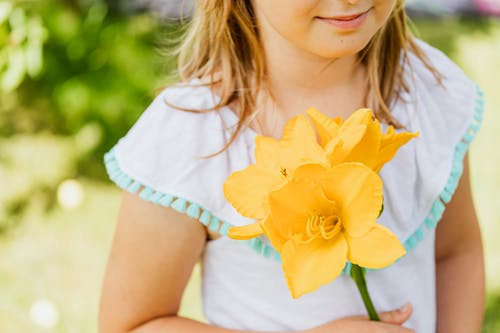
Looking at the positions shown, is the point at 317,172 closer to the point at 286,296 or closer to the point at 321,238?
the point at 321,238

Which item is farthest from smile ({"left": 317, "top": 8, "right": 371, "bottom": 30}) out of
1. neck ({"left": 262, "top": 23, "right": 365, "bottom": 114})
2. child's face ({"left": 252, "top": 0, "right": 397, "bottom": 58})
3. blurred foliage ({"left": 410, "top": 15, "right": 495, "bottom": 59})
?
blurred foliage ({"left": 410, "top": 15, "right": 495, "bottom": 59})

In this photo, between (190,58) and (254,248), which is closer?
(254,248)

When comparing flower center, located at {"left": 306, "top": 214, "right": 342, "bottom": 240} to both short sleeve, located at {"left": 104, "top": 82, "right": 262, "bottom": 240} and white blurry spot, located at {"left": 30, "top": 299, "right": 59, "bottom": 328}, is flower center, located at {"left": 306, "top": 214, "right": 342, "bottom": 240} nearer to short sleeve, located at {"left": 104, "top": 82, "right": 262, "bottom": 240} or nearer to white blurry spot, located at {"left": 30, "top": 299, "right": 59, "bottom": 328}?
short sleeve, located at {"left": 104, "top": 82, "right": 262, "bottom": 240}

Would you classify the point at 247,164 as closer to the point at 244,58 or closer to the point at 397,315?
the point at 244,58

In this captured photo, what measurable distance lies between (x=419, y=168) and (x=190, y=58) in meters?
0.49

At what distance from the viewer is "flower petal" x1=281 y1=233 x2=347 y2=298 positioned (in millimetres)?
862

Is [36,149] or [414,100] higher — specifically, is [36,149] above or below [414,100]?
below

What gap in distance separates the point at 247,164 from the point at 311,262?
0.44 meters

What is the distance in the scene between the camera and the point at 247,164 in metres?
1.29

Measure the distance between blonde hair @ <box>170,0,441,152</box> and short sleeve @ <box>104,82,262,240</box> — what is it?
26 mm

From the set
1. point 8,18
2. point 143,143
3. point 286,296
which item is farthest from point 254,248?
point 8,18

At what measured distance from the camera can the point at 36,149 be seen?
11.8 feet

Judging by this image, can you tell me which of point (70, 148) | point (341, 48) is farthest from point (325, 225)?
point (70, 148)

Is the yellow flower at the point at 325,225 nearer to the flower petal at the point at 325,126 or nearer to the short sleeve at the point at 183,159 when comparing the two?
the flower petal at the point at 325,126
